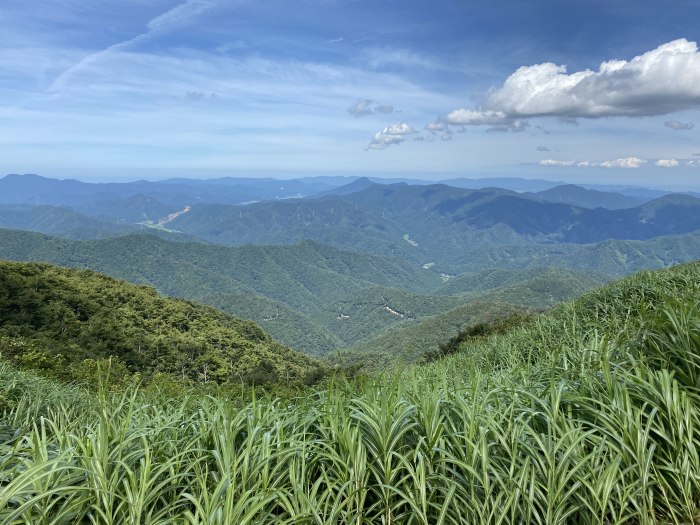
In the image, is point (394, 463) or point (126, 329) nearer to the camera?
point (394, 463)

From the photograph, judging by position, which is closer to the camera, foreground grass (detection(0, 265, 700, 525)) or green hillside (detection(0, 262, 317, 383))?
foreground grass (detection(0, 265, 700, 525))

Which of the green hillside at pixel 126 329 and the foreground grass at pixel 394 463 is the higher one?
the foreground grass at pixel 394 463

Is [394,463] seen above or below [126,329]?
above

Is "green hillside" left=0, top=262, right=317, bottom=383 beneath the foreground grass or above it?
beneath

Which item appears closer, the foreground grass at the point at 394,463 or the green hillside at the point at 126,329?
the foreground grass at the point at 394,463

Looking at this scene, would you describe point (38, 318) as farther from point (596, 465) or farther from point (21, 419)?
point (596, 465)
